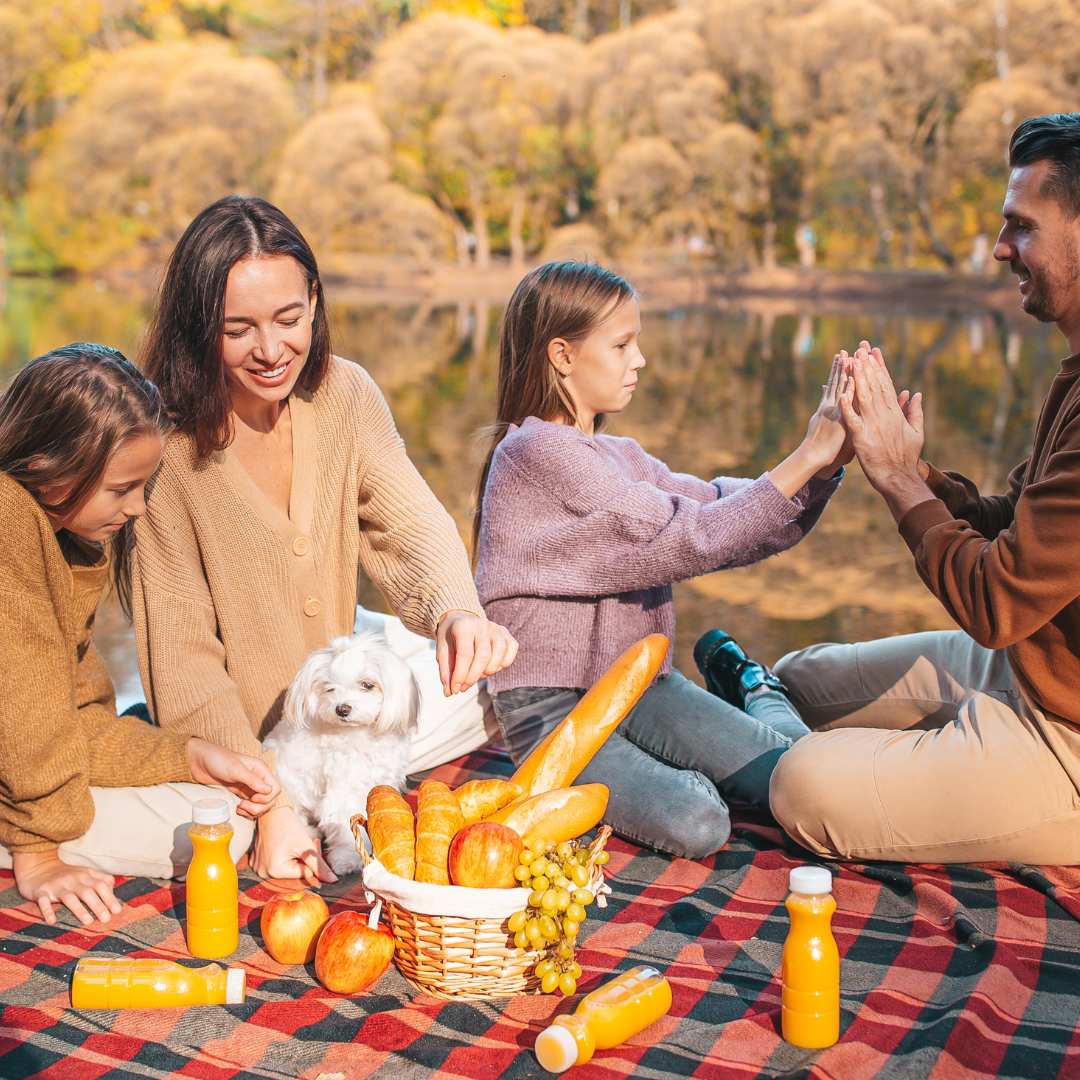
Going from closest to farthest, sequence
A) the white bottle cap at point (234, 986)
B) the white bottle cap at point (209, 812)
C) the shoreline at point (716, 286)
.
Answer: the white bottle cap at point (234, 986)
the white bottle cap at point (209, 812)
the shoreline at point (716, 286)

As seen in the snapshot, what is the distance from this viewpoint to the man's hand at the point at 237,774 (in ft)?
7.57

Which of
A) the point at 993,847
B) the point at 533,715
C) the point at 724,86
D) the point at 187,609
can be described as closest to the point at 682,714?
the point at 533,715

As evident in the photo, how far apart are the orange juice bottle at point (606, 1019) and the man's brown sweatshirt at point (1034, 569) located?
93 centimetres

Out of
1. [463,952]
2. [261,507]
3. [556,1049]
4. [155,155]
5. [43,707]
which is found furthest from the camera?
[155,155]

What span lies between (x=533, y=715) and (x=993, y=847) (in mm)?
1080

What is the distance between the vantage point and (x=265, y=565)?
2.56 metres

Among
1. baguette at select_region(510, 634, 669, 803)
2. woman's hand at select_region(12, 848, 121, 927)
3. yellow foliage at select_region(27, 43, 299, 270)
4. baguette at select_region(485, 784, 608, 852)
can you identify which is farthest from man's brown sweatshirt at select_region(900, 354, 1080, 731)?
yellow foliage at select_region(27, 43, 299, 270)

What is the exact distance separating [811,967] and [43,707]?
5.03 feet

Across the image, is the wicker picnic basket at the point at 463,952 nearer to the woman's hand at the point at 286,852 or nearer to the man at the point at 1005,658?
the woman's hand at the point at 286,852

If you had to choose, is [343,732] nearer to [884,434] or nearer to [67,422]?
[67,422]

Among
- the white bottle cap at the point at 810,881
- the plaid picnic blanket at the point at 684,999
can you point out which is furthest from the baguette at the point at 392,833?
the white bottle cap at the point at 810,881

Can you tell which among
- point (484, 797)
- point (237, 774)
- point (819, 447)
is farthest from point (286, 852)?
point (819, 447)

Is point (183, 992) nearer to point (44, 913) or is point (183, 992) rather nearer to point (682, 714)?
point (44, 913)

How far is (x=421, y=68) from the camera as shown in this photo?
30062 millimetres
